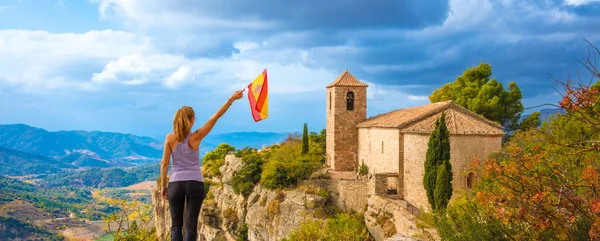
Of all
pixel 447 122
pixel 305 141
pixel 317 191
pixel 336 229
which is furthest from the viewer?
pixel 305 141

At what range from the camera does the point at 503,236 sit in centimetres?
1470

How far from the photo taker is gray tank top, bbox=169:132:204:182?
7.37 m

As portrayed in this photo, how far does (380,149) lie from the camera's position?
3603 cm

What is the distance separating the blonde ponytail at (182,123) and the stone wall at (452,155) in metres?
24.9

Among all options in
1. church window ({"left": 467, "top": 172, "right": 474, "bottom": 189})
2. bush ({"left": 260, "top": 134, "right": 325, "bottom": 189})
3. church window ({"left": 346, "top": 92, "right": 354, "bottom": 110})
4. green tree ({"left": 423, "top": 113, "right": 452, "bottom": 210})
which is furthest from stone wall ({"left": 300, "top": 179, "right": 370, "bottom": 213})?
church window ({"left": 346, "top": 92, "right": 354, "bottom": 110})

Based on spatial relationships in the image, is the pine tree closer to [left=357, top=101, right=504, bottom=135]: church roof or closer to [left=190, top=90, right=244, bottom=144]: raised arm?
[left=357, top=101, right=504, bottom=135]: church roof

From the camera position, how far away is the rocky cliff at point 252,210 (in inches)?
1438

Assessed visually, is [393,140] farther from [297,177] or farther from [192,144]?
[192,144]

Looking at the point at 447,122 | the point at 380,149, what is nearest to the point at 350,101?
the point at 380,149

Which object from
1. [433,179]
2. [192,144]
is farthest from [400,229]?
[192,144]

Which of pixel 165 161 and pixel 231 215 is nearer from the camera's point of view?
pixel 165 161

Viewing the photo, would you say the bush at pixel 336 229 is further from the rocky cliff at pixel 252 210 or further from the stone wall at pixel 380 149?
the stone wall at pixel 380 149

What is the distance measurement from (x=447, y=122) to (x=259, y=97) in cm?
2531

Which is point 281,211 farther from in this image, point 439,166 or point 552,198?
point 552,198
